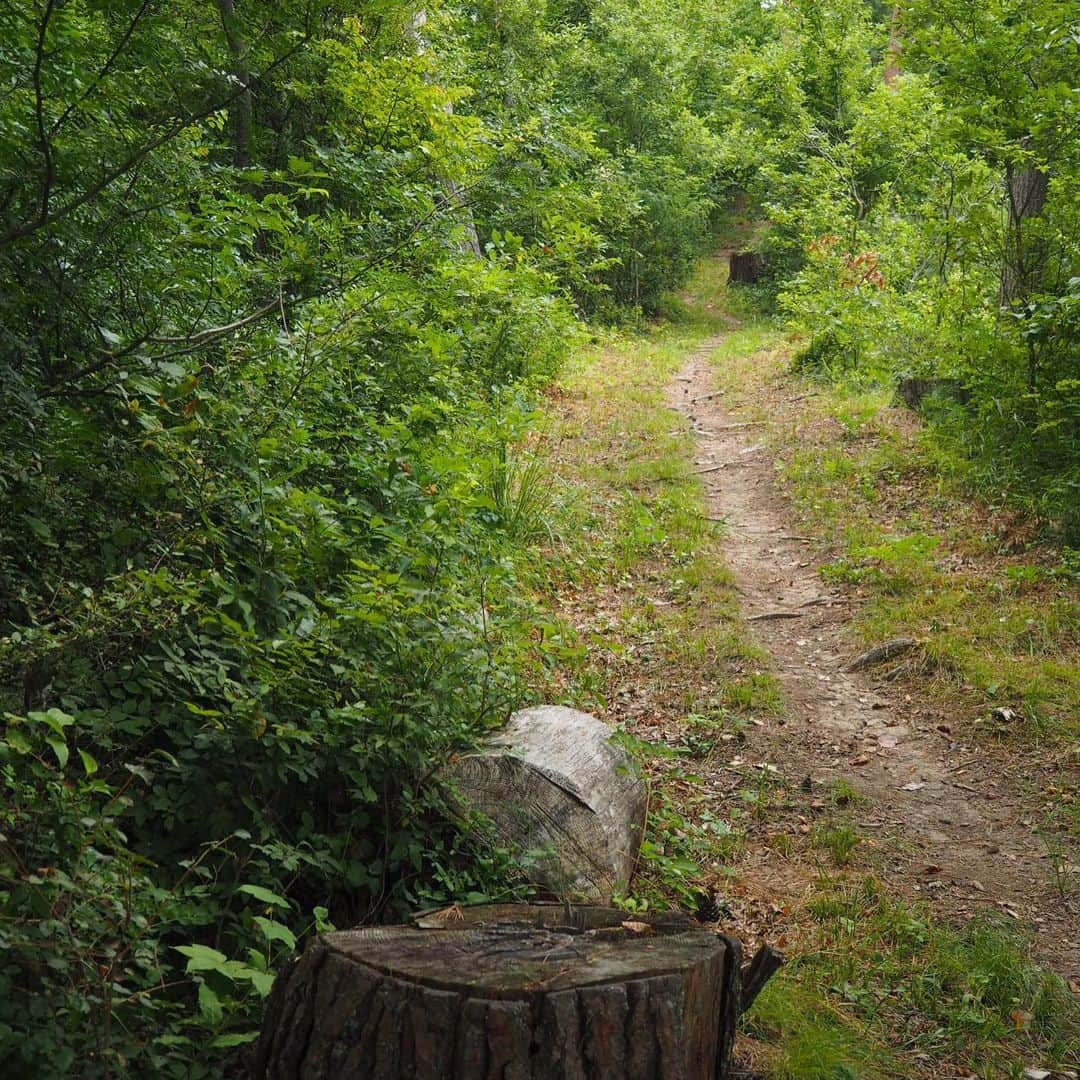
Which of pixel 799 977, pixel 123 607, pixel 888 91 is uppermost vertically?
pixel 888 91

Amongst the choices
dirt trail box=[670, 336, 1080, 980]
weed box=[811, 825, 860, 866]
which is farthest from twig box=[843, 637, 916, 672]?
weed box=[811, 825, 860, 866]

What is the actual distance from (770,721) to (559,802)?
2.32 m

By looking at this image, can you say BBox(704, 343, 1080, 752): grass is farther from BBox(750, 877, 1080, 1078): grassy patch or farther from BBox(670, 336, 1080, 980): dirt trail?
BBox(750, 877, 1080, 1078): grassy patch

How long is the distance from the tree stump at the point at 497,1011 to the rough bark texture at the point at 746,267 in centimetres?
2381

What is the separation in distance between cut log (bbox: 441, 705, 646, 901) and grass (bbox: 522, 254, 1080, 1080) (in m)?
0.20

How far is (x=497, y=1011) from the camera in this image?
7.70 feet

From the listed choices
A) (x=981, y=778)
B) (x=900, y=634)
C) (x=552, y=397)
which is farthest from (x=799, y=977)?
(x=552, y=397)

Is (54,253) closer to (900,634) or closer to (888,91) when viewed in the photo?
(900,634)

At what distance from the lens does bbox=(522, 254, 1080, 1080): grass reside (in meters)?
3.60

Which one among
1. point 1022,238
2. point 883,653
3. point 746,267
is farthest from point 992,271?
point 746,267

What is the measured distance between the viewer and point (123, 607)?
316 cm

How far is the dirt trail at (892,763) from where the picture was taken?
4.48m

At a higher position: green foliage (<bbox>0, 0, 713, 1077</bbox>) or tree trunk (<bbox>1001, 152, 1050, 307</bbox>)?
tree trunk (<bbox>1001, 152, 1050, 307</bbox>)

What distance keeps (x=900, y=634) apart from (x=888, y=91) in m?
15.7
